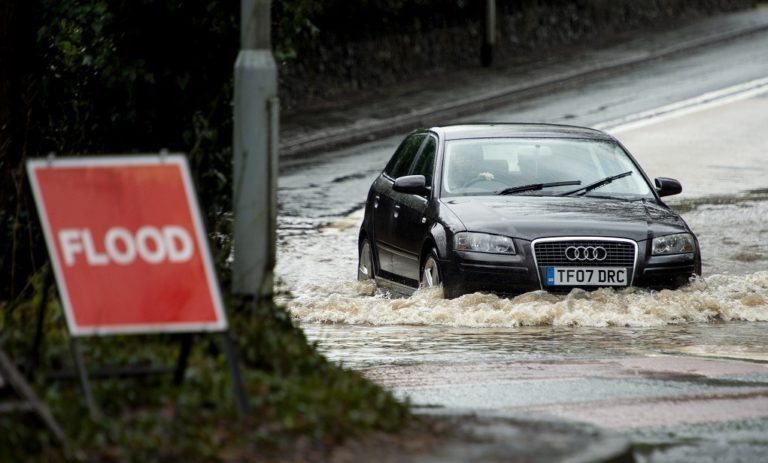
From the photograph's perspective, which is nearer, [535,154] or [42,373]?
[42,373]

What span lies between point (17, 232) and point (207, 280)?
4.40 meters

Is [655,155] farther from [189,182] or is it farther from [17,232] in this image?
[189,182]

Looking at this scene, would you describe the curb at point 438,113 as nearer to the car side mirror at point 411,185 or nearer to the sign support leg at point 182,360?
the car side mirror at point 411,185

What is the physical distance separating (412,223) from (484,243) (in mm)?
1292

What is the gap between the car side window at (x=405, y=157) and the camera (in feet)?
51.6

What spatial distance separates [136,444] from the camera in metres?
6.44

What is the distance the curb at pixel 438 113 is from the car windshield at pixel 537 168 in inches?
475

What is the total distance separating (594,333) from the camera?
493 inches

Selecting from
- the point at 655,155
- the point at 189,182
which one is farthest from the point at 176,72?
the point at 655,155

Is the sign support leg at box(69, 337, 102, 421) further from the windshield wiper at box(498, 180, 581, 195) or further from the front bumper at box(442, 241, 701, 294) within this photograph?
the windshield wiper at box(498, 180, 581, 195)

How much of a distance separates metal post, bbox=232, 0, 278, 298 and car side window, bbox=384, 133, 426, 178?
273 inches

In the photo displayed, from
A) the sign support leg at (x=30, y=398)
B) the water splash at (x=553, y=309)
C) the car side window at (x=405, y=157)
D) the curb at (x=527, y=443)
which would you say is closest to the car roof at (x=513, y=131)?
the car side window at (x=405, y=157)

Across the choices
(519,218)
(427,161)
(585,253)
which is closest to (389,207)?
(427,161)

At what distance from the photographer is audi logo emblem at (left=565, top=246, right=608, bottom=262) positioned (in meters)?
13.1
